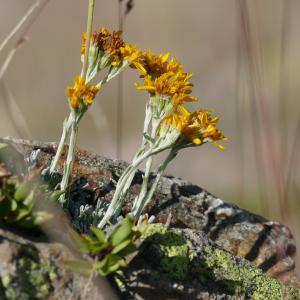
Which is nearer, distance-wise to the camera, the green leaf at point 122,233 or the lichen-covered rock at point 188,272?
the green leaf at point 122,233

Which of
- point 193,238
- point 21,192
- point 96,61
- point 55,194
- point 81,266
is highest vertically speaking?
point 96,61

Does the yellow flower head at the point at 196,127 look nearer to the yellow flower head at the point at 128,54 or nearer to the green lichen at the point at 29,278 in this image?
the yellow flower head at the point at 128,54

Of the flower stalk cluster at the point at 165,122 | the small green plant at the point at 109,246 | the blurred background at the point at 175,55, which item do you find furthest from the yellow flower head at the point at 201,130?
the blurred background at the point at 175,55

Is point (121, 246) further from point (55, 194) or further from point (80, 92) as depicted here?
point (80, 92)

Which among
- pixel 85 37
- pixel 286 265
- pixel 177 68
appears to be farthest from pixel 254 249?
pixel 85 37

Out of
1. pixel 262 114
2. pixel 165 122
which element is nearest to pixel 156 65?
pixel 165 122

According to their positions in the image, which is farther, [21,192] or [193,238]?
[193,238]
